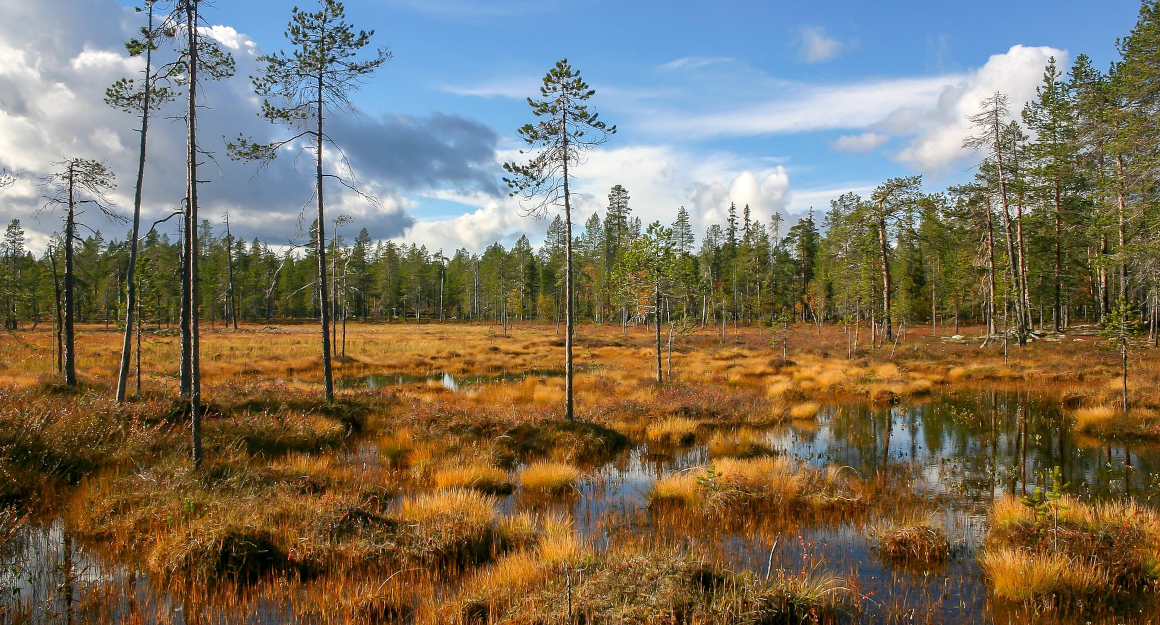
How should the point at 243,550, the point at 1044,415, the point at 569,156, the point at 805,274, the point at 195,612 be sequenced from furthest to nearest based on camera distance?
the point at 805,274 → the point at 1044,415 → the point at 569,156 → the point at 243,550 → the point at 195,612

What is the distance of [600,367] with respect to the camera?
3189 centimetres

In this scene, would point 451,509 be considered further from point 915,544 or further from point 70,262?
point 70,262

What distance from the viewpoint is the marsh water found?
20.2ft

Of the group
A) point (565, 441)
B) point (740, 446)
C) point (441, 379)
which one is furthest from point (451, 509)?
point (441, 379)

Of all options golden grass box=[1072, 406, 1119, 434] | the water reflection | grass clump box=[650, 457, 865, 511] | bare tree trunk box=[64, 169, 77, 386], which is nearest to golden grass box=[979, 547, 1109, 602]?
grass clump box=[650, 457, 865, 511]

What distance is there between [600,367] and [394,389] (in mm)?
13476

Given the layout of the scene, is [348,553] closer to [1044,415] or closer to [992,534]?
[992,534]

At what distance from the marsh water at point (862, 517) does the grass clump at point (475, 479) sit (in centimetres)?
42

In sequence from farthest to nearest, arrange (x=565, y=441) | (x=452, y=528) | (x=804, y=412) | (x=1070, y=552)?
(x=804, y=412) < (x=565, y=441) < (x=452, y=528) < (x=1070, y=552)

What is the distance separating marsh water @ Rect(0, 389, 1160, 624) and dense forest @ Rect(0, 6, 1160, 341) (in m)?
5.16

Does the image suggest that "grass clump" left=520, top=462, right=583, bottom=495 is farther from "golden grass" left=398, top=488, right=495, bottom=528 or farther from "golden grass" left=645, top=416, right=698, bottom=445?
"golden grass" left=645, top=416, right=698, bottom=445

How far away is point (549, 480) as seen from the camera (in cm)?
1080

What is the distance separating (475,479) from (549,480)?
1.48 m

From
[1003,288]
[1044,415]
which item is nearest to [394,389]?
[1044,415]
